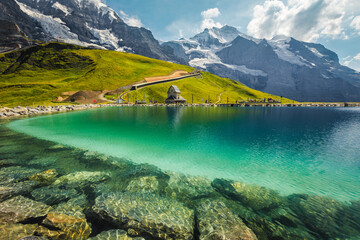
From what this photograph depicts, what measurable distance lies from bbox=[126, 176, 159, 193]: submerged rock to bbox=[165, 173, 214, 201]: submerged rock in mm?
1248

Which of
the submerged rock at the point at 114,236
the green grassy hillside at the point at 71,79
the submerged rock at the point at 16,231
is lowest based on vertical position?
the submerged rock at the point at 114,236

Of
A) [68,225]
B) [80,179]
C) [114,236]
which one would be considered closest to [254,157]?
[114,236]

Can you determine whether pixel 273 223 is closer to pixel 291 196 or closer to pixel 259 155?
pixel 291 196

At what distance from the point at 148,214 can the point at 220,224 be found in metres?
4.77

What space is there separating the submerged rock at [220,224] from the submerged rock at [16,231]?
382 inches

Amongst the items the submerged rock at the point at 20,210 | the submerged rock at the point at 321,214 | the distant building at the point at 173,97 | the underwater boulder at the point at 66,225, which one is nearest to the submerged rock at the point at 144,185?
the underwater boulder at the point at 66,225

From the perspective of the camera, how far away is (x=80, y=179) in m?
15.8

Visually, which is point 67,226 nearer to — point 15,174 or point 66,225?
point 66,225

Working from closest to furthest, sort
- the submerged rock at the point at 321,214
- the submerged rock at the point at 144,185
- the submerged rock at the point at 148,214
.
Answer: the submerged rock at the point at 148,214, the submerged rock at the point at 321,214, the submerged rock at the point at 144,185

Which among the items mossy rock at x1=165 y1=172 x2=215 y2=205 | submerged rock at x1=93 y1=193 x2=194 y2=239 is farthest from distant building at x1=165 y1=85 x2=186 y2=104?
submerged rock at x1=93 y1=193 x2=194 y2=239

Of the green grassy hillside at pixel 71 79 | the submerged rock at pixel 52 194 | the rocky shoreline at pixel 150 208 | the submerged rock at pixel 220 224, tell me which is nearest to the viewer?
the submerged rock at pixel 220 224

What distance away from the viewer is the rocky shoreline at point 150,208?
9.70 m

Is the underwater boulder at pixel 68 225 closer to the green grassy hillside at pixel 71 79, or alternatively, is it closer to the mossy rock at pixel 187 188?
the mossy rock at pixel 187 188

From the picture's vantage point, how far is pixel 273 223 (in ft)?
35.8
